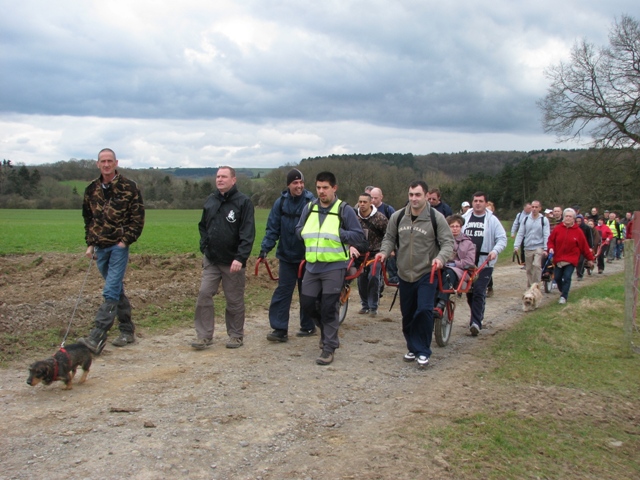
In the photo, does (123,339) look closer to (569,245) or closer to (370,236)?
(370,236)

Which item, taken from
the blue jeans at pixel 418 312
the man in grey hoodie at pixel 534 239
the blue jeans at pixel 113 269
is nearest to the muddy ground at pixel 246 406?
the blue jeans at pixel 418 312

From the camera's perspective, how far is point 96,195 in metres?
7.16

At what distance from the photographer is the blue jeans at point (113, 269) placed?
22.8 ft

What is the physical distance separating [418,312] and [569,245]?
6404 millimetres

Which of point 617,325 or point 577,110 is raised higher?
point 577,110

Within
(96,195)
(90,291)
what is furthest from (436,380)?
(90,291)

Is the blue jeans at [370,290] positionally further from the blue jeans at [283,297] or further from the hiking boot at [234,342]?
the hiking boot at [234,342]

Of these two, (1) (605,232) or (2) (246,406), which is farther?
(1) (605,232)

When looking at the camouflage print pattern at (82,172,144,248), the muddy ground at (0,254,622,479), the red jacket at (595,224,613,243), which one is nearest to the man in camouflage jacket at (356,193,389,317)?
the muddy ground at (0,254,622,479)

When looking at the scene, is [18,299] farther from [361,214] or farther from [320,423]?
[320,423]

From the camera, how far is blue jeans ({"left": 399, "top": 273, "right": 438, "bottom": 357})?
6875mm

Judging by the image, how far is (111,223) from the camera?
7.05 m

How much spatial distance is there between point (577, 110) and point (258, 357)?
40.3m

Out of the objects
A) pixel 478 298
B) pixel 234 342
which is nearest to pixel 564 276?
pixel 478 298
